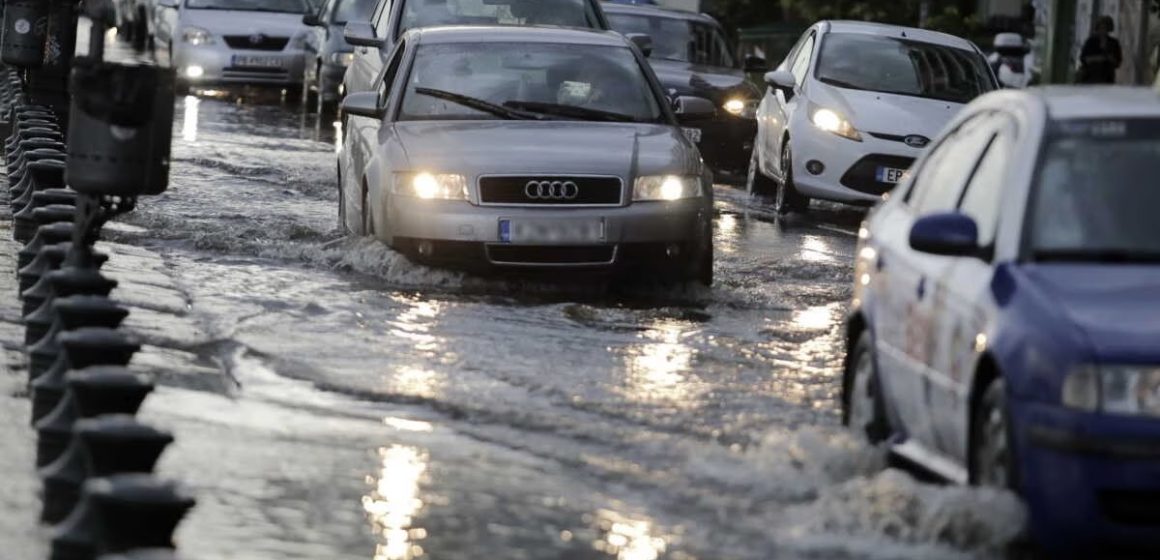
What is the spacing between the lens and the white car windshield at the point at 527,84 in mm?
15297

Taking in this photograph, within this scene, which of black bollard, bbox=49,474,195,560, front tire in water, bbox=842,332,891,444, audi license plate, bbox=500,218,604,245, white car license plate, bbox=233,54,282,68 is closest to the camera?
black bollard, bbox=49,474,195,560

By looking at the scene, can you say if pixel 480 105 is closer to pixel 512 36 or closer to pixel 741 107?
pixel 512 36

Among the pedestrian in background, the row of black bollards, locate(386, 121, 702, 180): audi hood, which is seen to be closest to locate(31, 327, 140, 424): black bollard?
the row of black bollards

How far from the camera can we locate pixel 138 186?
928 cm

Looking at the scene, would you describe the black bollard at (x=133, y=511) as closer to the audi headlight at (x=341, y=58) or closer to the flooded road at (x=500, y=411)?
the flooded road at (x=500, y=411)

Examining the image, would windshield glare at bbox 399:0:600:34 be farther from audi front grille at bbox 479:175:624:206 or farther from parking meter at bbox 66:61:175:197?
parking meter at bbox 66:61:175:197

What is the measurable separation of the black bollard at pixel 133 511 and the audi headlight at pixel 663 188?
26.1ft

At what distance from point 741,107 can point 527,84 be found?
1043 centimetres

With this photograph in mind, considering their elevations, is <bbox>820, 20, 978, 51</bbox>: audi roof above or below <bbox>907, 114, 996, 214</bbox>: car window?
below

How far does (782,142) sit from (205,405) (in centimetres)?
1216

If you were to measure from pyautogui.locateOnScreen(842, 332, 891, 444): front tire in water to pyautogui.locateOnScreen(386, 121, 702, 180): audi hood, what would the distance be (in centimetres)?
470

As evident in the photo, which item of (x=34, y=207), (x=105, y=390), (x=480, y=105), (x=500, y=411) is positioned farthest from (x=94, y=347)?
(x=480, y=105)

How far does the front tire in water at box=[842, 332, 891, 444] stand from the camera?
9031 millimetres

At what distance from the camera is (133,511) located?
6.20 metres
